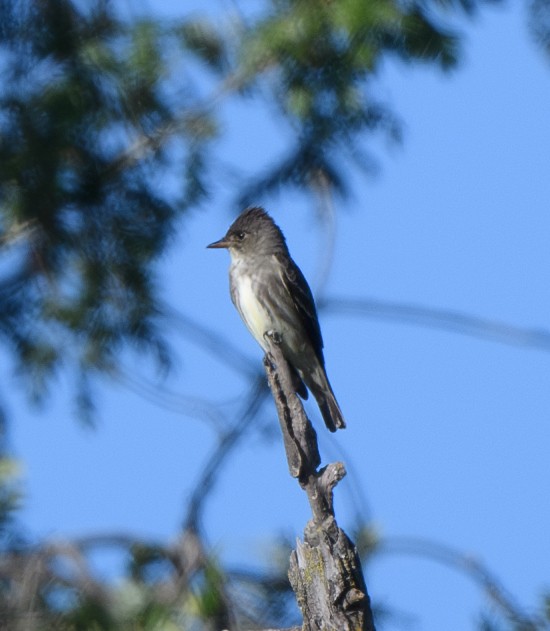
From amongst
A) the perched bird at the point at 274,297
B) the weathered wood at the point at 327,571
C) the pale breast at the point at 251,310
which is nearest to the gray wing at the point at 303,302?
the perched bird at the point at 274,297

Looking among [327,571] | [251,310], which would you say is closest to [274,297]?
[251,310]

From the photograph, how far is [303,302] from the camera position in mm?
6090

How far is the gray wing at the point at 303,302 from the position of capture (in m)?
6.08

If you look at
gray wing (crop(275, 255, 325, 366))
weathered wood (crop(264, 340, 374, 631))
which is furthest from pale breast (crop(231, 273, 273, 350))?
weathered wood (crop(264, 340, 374, 631))

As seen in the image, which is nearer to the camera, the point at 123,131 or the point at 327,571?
the point at 327,571

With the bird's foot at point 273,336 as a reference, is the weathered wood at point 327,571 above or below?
below

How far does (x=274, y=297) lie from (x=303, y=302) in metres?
0.13

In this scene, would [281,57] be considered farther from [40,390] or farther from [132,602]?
[132,602]

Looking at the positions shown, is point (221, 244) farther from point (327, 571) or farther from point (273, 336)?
point (327, 571)

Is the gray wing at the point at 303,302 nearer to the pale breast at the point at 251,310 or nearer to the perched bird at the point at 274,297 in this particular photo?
the perched bird at the point at 274,297

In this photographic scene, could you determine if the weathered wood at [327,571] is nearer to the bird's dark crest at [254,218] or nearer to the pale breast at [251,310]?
the pale breast at [251,310]

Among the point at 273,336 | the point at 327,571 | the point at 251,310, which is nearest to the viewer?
the point at 327,571

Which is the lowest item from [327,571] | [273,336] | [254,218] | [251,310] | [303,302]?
[327,571]

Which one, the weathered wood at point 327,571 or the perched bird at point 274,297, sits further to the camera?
the perched bird at point 274,297
